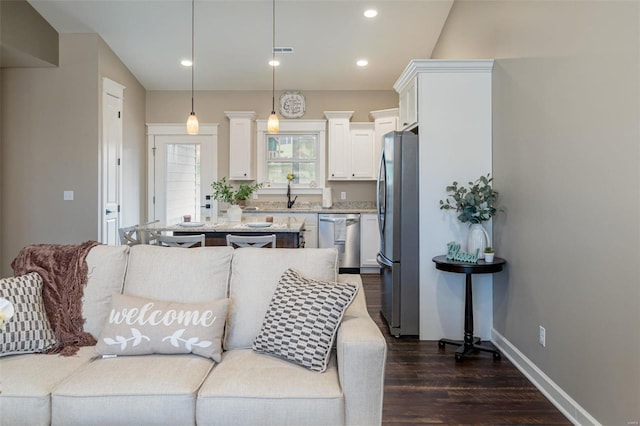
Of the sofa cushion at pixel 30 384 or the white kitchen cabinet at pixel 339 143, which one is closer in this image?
the sofa cushion at pixel 30 384

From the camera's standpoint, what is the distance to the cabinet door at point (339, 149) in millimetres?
6656

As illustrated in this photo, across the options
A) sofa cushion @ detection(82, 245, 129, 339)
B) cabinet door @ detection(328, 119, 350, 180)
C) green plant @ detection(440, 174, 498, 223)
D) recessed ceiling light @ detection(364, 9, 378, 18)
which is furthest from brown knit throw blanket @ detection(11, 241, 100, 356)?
cabinet door @ detection(328, 119, 350, 180)

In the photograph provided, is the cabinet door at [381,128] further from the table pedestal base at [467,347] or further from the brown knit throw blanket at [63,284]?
the brown knit throw blanket at [63,284]

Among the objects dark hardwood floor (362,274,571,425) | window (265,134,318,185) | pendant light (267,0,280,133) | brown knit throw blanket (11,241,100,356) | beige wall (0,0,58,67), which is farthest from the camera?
window (265,134,318,185)

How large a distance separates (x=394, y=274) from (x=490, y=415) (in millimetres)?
1579

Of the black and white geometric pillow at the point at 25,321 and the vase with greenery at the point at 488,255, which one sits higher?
the vase with greenery at the point at 488,255

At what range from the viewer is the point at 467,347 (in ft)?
11.0

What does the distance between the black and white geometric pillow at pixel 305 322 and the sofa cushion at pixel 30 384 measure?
86 centimetres

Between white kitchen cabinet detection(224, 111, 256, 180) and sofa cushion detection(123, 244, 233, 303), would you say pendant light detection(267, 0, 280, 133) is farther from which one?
sofa cushion detection(123, 244, 233, 303)

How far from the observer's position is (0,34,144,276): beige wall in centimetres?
516

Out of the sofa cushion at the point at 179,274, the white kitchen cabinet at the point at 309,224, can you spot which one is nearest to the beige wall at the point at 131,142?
the white kitchen cabinet at the point at 309,224

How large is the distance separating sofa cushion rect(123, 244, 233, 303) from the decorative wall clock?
4.78m

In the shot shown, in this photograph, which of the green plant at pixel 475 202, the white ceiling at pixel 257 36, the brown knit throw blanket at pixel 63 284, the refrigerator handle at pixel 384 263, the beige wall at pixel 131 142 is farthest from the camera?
the beige wall at pixel 131 142

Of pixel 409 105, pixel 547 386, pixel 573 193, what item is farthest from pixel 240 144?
pixel 547 386
